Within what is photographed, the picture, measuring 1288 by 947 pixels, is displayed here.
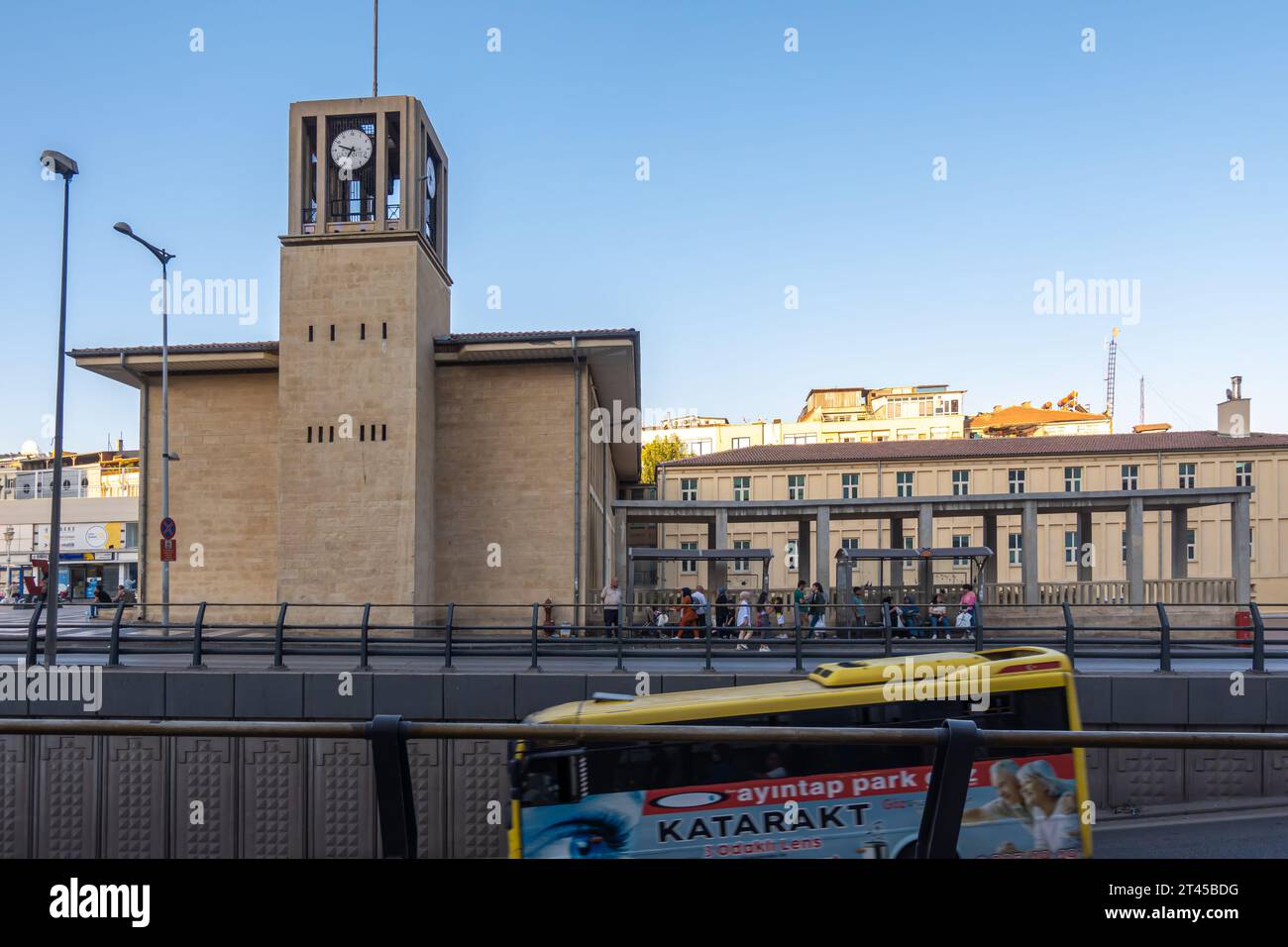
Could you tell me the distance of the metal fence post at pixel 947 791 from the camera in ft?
10.4

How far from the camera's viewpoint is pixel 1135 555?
32.0 meters

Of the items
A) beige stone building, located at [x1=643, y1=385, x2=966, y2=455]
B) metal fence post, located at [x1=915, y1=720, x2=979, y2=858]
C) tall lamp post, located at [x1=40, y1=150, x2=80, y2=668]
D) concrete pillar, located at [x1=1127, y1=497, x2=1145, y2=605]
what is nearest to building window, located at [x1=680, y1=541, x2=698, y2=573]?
beige stone building, located at [x1=643, y1=385, x2=966, y2=455]

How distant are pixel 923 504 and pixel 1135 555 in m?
7.16

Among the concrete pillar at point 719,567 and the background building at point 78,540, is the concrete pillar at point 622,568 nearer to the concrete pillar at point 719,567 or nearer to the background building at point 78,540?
the concrete pillar at point 719,567

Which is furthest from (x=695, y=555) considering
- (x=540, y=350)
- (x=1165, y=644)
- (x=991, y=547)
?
(x=1165, y=644)

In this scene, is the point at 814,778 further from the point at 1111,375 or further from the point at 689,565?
the point at 1111,375

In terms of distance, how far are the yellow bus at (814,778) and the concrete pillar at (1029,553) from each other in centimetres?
2278

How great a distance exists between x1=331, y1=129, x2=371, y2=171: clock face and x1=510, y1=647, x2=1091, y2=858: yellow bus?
25391mm

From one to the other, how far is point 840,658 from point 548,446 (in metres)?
16.9

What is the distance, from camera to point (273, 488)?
107ft

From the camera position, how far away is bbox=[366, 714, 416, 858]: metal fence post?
313 cm

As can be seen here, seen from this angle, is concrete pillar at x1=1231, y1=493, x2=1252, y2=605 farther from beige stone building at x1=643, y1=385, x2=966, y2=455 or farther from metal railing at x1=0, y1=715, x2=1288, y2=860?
beige stone building at x1=643, y1=385, x2=966, y2=455

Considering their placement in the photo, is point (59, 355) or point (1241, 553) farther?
point (1241, 553)
